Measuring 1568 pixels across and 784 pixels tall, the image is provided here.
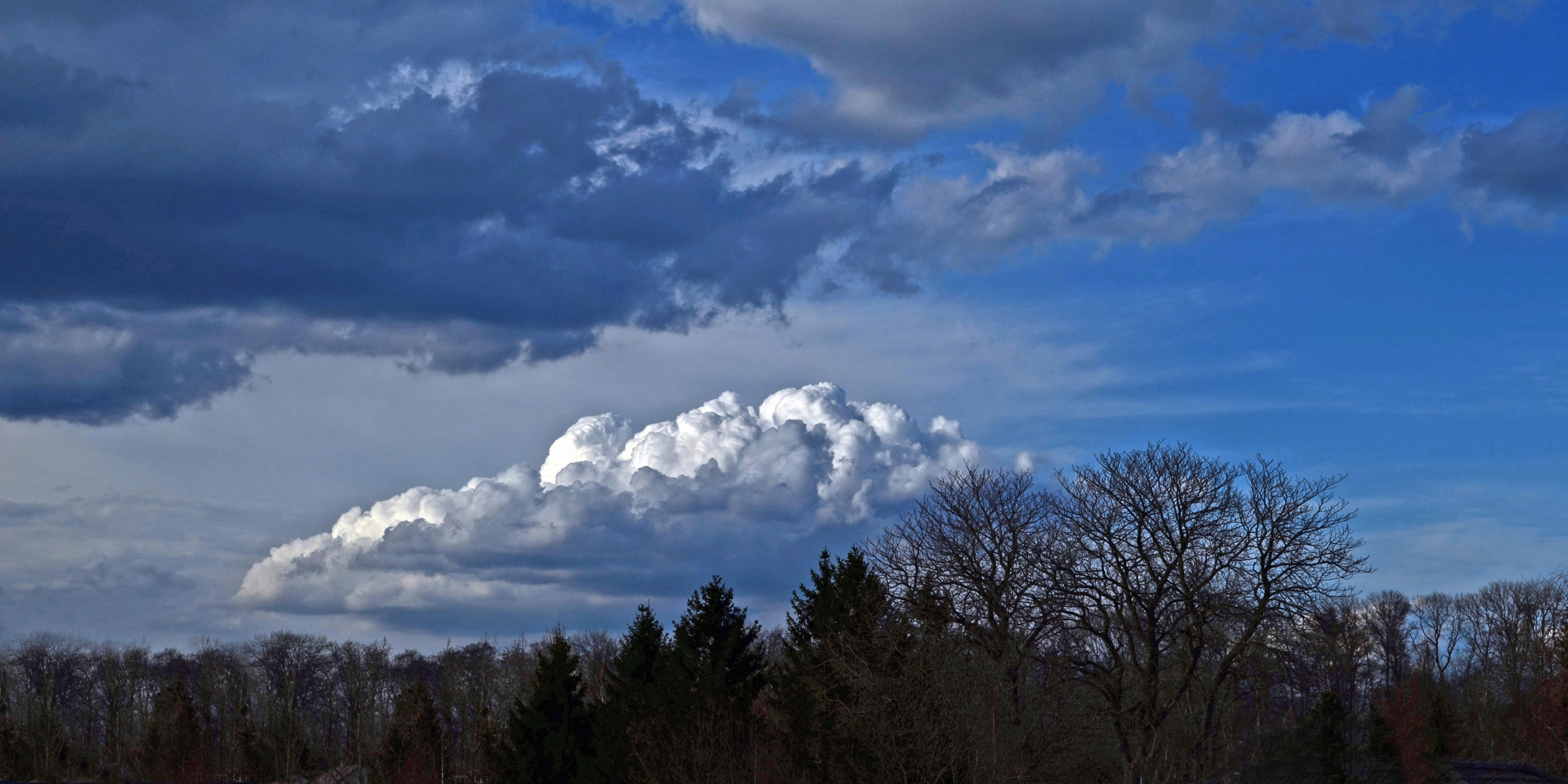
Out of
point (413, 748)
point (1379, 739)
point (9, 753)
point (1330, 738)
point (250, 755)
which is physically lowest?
point (250, 755)

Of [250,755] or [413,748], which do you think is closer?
[413,748]

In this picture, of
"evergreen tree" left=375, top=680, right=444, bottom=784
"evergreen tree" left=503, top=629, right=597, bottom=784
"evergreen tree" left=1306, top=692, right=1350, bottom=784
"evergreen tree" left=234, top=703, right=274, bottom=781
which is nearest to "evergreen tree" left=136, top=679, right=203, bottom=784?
"evergreen tree" left=234, top=703, right=274, bottom=781

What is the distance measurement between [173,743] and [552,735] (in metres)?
45.4

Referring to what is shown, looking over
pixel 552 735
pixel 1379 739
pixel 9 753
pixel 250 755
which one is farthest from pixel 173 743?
pixel 1379 739

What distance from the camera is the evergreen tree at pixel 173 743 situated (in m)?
87.0

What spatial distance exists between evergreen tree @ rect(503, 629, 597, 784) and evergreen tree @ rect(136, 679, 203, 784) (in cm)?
4091

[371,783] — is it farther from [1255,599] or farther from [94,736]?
[94,736]

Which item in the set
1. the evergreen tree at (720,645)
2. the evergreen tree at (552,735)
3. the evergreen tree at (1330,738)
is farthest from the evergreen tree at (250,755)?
the evergreen tree at (1330,738)

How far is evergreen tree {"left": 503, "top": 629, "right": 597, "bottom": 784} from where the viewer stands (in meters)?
54.3

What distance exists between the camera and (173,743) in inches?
3445

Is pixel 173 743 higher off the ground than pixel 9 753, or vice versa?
pixel 173 743

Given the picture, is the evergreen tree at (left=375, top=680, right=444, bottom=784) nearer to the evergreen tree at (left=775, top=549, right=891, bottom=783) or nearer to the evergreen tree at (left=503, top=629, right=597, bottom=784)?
the evergreen tree at (left=503, top=629, right=597, bottom=784)

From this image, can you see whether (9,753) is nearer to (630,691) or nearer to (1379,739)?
(630,691)

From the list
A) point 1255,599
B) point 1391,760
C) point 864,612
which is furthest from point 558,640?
point 1391,760
